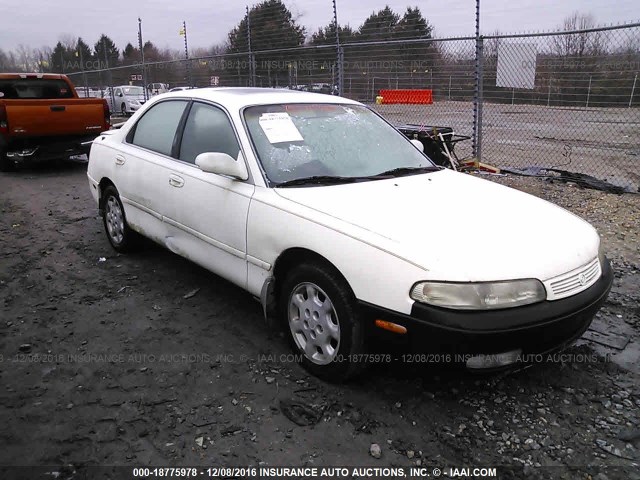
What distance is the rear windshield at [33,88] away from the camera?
10188 millimetres

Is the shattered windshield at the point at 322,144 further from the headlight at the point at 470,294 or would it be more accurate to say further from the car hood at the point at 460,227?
the headlight at the point at 470,294

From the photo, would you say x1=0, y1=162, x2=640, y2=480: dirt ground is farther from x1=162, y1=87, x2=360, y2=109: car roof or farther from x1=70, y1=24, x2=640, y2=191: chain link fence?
x1=70, y1=24, x2=640, y2=191: chain link fence

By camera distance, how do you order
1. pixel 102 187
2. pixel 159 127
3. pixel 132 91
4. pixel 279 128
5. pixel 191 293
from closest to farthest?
1. pixel 279 128
2. pixel 191 293
3. pixel 159 127
4. pixel 102 187
5. pixel 132 91

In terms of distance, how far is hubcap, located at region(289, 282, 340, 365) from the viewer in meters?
2.82

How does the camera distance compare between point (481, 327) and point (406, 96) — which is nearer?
point (481, 327)

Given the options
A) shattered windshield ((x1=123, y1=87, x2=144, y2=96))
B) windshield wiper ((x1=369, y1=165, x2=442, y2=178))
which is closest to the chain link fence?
windshield wiper ((x1=369, y1=165, x2=442, y2=178))

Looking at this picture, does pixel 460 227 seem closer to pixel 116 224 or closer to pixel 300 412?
pixel 300 412

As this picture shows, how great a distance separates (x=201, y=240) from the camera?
12.1 ft

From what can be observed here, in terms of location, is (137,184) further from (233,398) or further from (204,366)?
(233,398)

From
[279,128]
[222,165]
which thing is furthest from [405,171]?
[222,165]

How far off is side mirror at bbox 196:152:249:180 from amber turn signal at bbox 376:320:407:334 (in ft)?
4.43

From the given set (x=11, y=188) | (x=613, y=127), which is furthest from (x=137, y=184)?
(x=613, y=127)

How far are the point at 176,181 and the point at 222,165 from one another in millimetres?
788

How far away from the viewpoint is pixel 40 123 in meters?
9.16
